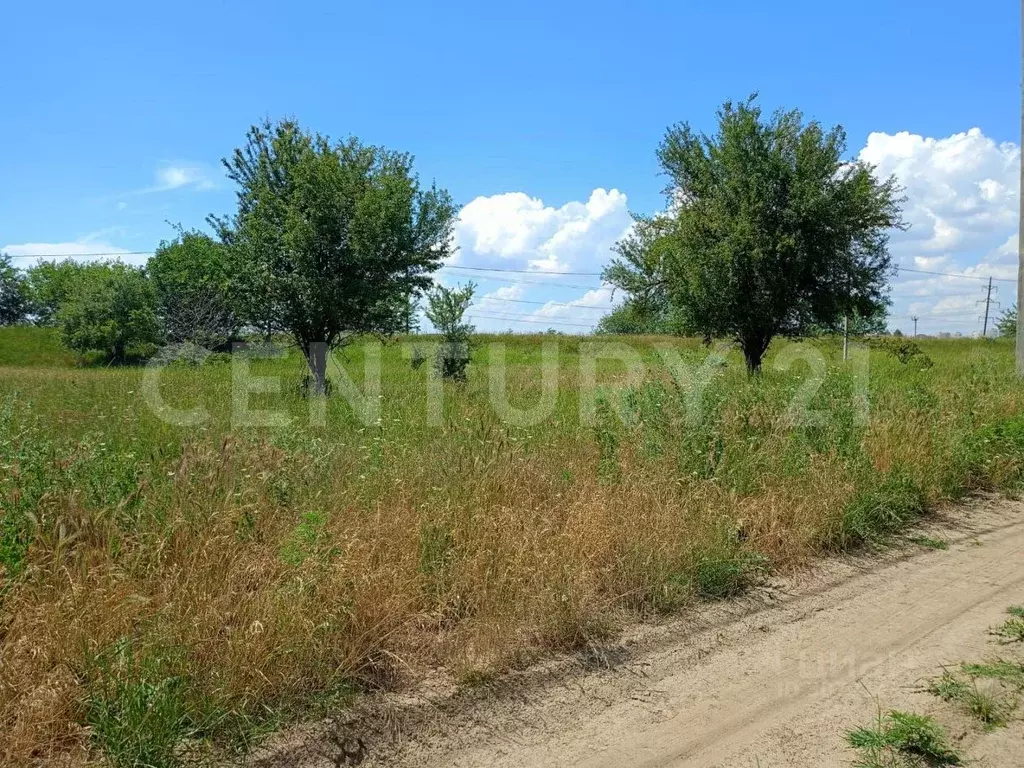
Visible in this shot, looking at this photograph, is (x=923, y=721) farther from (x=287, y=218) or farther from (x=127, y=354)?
(x=127, y=354)

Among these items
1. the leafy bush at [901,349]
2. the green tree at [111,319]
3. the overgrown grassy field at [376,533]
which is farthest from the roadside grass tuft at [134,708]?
the green tree at [111,319]

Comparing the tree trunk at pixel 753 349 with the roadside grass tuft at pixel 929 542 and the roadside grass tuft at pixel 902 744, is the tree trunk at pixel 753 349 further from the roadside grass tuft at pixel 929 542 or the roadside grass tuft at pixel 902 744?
the roadside grass tuft at pixel 902 744

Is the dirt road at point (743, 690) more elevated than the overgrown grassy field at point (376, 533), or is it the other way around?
the overgrown grassy field at point (376, 533)

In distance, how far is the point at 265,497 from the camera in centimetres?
482

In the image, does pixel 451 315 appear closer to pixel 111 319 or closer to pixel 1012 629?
pixel 1012 629

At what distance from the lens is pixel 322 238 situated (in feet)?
44.6

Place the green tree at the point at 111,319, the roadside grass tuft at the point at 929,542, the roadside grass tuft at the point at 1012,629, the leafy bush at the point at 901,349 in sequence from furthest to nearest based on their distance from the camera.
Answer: the green tree at the point at 111,319 → the leafy bush at the point at 901,349 → the roadside grass tuft at the point at 929,542 → the roadside grass tuft at the point at 1012,629

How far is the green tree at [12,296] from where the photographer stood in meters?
79.2

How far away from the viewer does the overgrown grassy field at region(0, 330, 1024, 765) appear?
3.15 meters

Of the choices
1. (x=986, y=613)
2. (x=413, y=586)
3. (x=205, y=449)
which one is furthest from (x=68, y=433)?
(x=986, y=613)

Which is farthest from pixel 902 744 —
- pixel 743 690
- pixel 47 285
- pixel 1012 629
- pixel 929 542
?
pixel 47 285

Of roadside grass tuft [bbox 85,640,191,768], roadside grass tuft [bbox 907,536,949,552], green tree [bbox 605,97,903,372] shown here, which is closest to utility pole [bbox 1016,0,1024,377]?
green tree [bbox 605,97,903,372]

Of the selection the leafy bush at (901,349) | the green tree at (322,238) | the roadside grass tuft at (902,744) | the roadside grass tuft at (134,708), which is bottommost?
the roadside grass tuft at (902,744)

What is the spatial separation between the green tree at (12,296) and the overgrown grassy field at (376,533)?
8877 centimetres
